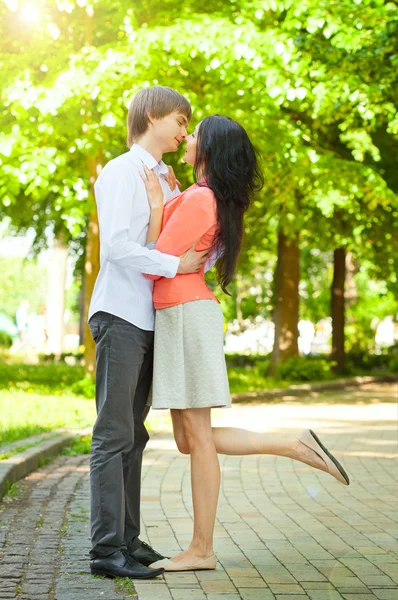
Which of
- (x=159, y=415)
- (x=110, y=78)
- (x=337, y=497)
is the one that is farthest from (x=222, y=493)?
(x=110, y=78)

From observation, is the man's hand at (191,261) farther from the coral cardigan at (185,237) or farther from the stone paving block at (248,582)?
the stone paving block at (248,582)

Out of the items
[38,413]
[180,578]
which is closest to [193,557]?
[180,578]

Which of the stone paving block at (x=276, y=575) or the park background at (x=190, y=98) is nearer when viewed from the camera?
the stone paving block at (x=276, y=575)

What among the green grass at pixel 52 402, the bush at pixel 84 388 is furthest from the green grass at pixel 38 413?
the bush at pixel 84 388

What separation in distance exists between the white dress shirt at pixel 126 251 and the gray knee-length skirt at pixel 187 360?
0.40ft

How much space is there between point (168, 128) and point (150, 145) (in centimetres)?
11

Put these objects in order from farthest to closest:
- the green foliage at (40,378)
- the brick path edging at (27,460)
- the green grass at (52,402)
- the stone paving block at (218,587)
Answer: the green foliage at (40,378) → the green grass at (52,402) → the brick path edging at (27,460) → the stone paving block at (218,587)

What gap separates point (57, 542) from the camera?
5.39 metres

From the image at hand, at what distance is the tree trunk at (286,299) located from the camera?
22266 millimetres

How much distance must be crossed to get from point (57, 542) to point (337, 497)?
2.37m

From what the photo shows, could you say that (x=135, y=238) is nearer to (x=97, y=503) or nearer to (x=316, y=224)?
(x=97, y=503)

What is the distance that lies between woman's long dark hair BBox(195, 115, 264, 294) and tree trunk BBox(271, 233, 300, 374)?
17.5m

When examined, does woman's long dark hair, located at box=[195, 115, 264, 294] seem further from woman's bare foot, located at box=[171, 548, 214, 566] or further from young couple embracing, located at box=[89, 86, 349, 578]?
woman's bare foot, located at box=[171, 548, 214, 566]

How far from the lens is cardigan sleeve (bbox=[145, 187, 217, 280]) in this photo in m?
4.49
